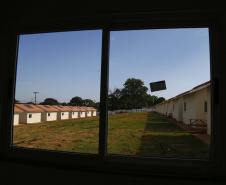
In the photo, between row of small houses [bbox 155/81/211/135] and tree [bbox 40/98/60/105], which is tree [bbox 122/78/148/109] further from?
tree [bbox 40/98/60/105]

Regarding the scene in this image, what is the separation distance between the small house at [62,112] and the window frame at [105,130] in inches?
17.0

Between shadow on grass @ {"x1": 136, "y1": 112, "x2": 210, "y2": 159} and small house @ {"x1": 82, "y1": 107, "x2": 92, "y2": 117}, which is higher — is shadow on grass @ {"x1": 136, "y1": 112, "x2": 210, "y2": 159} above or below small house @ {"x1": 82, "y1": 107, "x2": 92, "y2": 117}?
below

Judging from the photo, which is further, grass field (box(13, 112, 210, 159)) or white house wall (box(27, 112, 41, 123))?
white house wall (box(27, 112, 41, 123))

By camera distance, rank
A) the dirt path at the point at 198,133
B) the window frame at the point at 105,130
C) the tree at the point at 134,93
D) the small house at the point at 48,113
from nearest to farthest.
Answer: the window frame at the point at 105,130, the dirt path at the point at 198,133, the tree at the point at 134,93, the small house at the point at 48,113

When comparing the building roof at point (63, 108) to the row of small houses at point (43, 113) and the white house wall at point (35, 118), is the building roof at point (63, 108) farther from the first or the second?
the white house wall at point (35, 118)

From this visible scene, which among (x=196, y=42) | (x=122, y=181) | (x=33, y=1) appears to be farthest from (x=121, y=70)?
(x=33, y=1)

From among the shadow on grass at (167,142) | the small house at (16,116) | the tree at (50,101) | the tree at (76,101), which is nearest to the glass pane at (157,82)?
the shadow on grass at (167,142)

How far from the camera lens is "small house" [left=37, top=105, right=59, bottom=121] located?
1788 millimetres

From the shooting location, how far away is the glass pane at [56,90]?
1.65 m

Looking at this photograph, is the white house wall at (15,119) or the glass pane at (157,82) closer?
the glass pane at (157,82)

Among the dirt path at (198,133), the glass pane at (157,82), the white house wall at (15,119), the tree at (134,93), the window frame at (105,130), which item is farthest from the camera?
the white house wall at (15,119)

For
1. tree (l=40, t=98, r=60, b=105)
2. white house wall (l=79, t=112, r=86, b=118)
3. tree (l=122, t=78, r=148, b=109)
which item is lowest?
white house wall (l=79, t=112, r=86, b=118)

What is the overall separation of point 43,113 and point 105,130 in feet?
3.00

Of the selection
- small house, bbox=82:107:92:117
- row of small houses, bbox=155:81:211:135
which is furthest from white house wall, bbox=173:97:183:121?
small house, bbox=82:107:92:117
